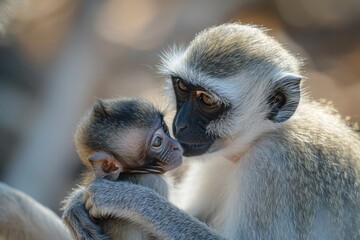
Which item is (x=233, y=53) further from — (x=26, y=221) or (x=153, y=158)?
(x=26, y=221)

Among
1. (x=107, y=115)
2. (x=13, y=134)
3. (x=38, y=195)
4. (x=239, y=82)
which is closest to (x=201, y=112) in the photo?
(x=239, y=82)

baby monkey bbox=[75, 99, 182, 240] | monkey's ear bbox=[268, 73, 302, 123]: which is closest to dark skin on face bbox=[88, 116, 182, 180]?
baby monkey bbox=[75, 99, 182, 240]

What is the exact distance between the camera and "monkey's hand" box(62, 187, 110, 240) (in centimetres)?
532

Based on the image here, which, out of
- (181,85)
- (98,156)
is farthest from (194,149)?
(98,156)

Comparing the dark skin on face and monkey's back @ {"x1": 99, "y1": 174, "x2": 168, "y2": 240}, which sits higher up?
the dark skin on face

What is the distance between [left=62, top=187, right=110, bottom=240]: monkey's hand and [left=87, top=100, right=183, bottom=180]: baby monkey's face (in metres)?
0.25

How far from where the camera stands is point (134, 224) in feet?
18.0

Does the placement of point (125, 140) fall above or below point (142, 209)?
above

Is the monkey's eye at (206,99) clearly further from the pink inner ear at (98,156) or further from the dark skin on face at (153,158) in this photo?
the pink inner ear at (98,156)

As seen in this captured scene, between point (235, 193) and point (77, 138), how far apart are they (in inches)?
43.8

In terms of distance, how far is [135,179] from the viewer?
5.58m

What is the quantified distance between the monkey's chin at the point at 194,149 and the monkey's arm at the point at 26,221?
5.03 feet

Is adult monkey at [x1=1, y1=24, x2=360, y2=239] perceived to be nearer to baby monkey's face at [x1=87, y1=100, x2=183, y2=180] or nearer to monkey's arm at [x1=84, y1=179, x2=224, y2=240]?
monkey's arm at [x1=84, y1=179, x2=224, y2=240]

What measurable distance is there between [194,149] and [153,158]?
347mm
